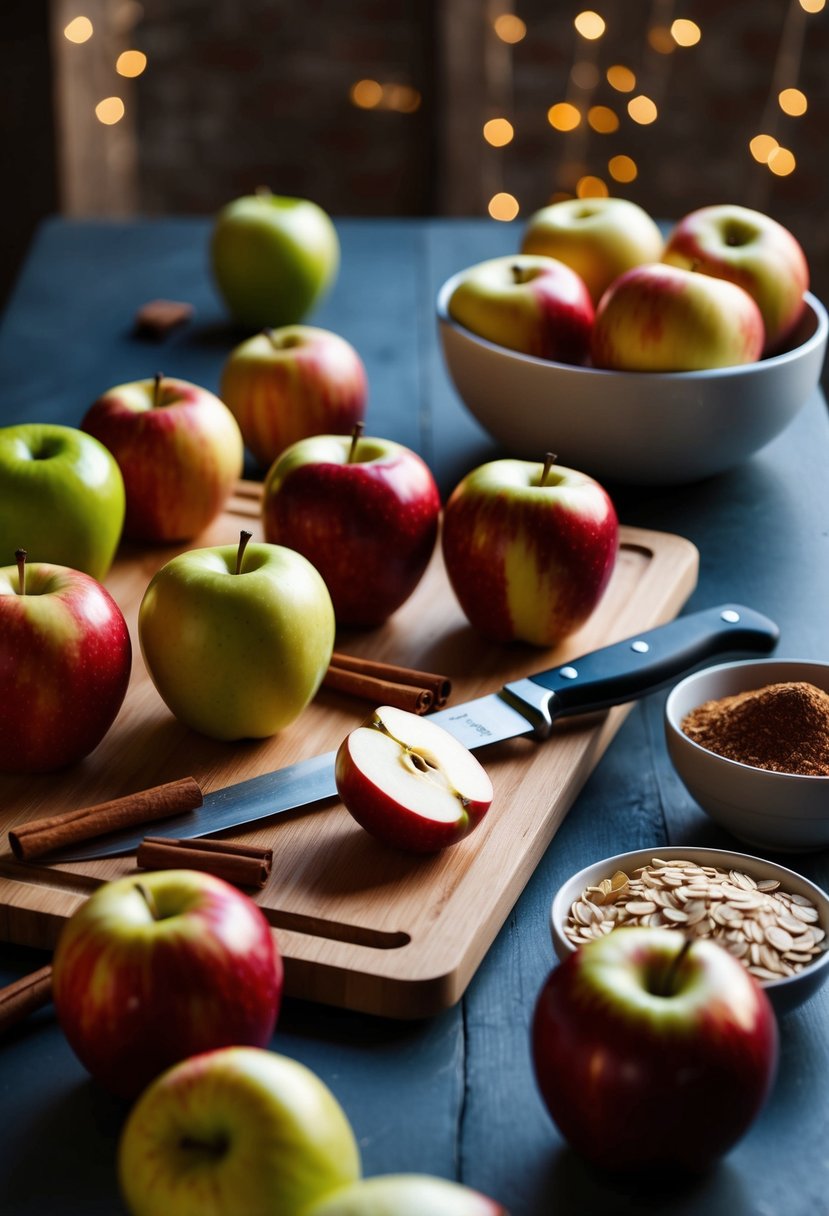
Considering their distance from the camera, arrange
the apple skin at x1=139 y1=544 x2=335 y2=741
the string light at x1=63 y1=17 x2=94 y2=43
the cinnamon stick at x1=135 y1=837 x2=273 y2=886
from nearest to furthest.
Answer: the cinnamon stick at x1=135 y1=837 x2=273 y2=886 → the apple skin at x1=139 y1=544 x2=335 y2=741 → the string light at x1=63 y1=17 x2=94 y2=43

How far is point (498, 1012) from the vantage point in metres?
0.83

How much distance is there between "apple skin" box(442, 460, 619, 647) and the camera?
1.16m

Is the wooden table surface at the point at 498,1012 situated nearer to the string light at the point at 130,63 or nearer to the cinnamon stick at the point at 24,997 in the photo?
the cinnamon stick at the point at 24,997

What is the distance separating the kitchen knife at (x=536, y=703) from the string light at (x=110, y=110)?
2.73m

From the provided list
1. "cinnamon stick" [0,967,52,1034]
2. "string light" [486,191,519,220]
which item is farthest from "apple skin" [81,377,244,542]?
"string light" [486,191,519,220]

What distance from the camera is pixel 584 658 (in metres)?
1.12

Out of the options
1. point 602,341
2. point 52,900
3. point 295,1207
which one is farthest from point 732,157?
point 295,1207

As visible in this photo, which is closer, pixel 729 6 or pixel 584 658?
pixel 584 658

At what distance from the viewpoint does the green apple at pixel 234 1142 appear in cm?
59

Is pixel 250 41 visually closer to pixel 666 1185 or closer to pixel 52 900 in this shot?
pixel 52 900

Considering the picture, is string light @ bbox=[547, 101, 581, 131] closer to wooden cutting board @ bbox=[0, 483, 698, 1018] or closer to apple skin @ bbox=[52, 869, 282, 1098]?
wooden cutting board @ bbox=[0, 483, 698, 1018]

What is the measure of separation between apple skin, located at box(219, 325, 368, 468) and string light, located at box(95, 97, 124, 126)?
7.06 ft

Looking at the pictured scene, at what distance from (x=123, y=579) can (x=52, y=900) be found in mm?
501

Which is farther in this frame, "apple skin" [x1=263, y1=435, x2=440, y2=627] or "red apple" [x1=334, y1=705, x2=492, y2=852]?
"apple skin" [x1=263, y1=435, x2=440, y2=627]
